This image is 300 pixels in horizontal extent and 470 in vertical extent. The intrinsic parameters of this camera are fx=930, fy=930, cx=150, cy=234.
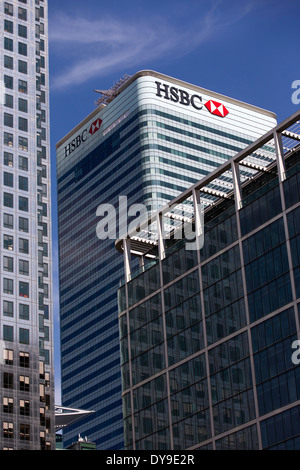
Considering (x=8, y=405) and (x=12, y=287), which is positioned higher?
(x=12, y=287)

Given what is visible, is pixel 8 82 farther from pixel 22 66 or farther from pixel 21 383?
pixel 21 383

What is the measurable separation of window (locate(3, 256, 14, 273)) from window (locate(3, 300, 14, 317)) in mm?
5059

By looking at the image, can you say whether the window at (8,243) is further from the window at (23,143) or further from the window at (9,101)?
Answer: the window at (9,101)

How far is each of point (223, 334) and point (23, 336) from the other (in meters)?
39.0

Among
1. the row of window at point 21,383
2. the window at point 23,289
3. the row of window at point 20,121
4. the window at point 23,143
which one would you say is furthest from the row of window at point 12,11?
the row of window at point 21,383

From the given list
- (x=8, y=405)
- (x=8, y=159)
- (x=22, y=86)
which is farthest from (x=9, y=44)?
(x=8, y=405)

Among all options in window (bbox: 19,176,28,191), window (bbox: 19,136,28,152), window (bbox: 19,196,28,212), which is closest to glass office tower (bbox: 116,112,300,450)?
window (bbox: 19,196,28,212)

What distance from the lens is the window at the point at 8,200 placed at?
14650 centimetres

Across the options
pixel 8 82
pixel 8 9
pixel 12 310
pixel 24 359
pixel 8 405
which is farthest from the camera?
pixel 8 9

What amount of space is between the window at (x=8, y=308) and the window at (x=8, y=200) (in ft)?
52.8

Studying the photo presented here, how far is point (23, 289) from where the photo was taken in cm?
14238

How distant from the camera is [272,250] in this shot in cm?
10612

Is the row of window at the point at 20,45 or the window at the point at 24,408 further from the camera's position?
the row of window at the point at 20,45

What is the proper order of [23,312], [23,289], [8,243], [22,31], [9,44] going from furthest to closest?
[22,31] < [9,44] < [8,243] < [23,289] < [23,312]
